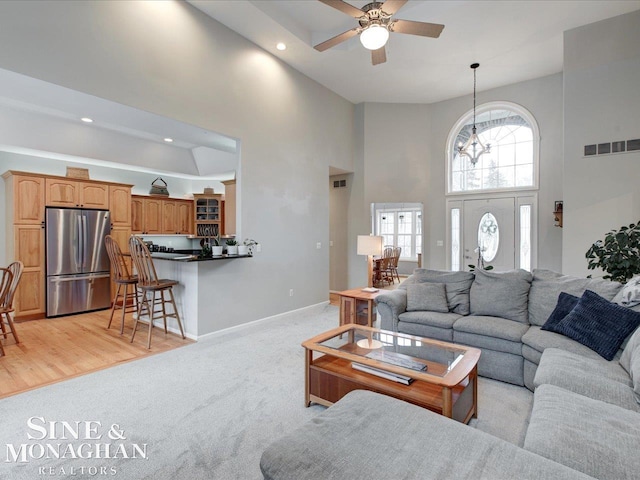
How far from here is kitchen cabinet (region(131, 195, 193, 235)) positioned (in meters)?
6.87

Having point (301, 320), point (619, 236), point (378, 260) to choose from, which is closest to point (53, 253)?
point (301, 320)

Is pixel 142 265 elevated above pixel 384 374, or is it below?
above

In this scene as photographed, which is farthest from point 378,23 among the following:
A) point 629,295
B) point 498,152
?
point 498,152

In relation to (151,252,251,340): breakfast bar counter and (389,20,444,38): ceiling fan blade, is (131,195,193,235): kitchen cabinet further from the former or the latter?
(389,20,444,38): ceiling fan blade

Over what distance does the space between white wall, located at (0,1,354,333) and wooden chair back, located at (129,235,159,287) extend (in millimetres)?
738

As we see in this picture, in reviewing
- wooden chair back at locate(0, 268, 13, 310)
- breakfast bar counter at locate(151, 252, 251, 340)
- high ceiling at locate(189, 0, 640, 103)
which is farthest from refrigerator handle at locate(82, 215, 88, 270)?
high ceiling at locate(189, 0, 640, 103)

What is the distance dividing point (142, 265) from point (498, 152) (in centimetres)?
635

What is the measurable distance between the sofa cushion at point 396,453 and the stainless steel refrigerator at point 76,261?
5560 millimetres

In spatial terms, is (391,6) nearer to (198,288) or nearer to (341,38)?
(341,38)

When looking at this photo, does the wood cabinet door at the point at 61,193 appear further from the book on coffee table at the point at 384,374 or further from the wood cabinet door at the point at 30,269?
the book on coffee table at the point at 384,374

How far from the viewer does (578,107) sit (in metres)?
4.52

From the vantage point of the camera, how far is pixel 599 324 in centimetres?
246

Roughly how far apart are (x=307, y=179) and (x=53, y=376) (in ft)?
13.8

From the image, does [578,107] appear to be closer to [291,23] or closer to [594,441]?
[291,23]
